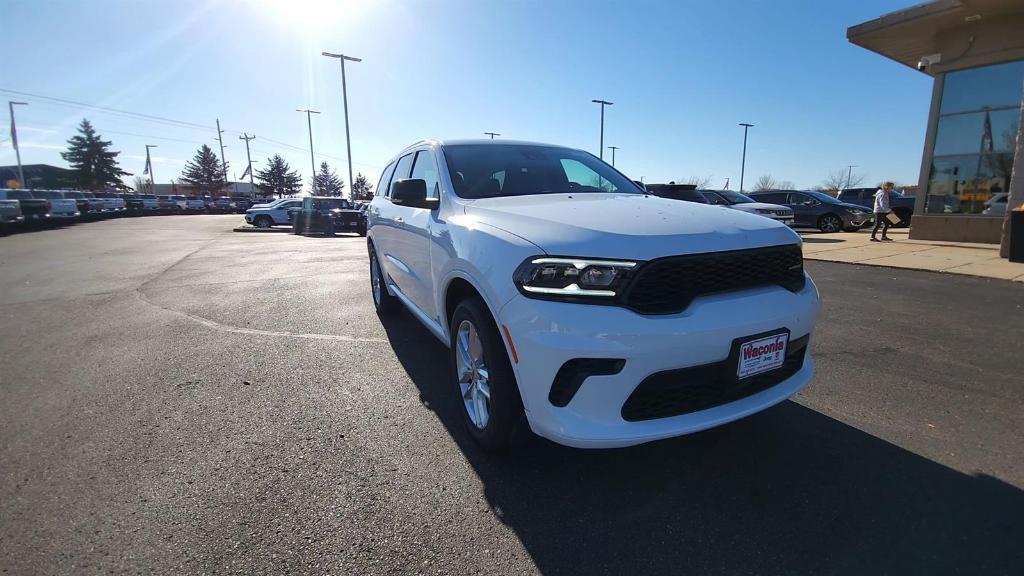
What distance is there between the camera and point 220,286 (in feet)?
25.5

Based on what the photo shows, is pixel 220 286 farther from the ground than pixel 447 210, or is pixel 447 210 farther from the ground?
pixel 447 210

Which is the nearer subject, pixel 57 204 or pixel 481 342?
pixel 481 342

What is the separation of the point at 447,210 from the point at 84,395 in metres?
2.96

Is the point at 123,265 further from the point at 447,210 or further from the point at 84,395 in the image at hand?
the point at 447,210

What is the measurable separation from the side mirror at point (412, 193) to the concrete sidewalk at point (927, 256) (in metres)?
8.67

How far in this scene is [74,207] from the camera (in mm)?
30656

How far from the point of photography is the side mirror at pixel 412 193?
128 inches

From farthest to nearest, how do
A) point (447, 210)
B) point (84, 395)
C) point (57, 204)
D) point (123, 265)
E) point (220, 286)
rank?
point (57, 204) < point (123, 265) < point (220, 286) < point (84, 395) < point (447, 210)

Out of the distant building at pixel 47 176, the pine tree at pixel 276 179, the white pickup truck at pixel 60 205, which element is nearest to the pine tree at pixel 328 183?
the pine tree at pixel 276 179

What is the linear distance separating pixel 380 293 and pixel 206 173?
102304mm

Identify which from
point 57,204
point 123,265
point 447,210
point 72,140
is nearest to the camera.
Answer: point 447,210

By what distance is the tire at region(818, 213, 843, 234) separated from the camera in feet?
56.5

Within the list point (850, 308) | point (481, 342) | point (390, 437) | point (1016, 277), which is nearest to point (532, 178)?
point (481, 342)

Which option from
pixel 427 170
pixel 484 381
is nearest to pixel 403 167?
pixel 427 170
